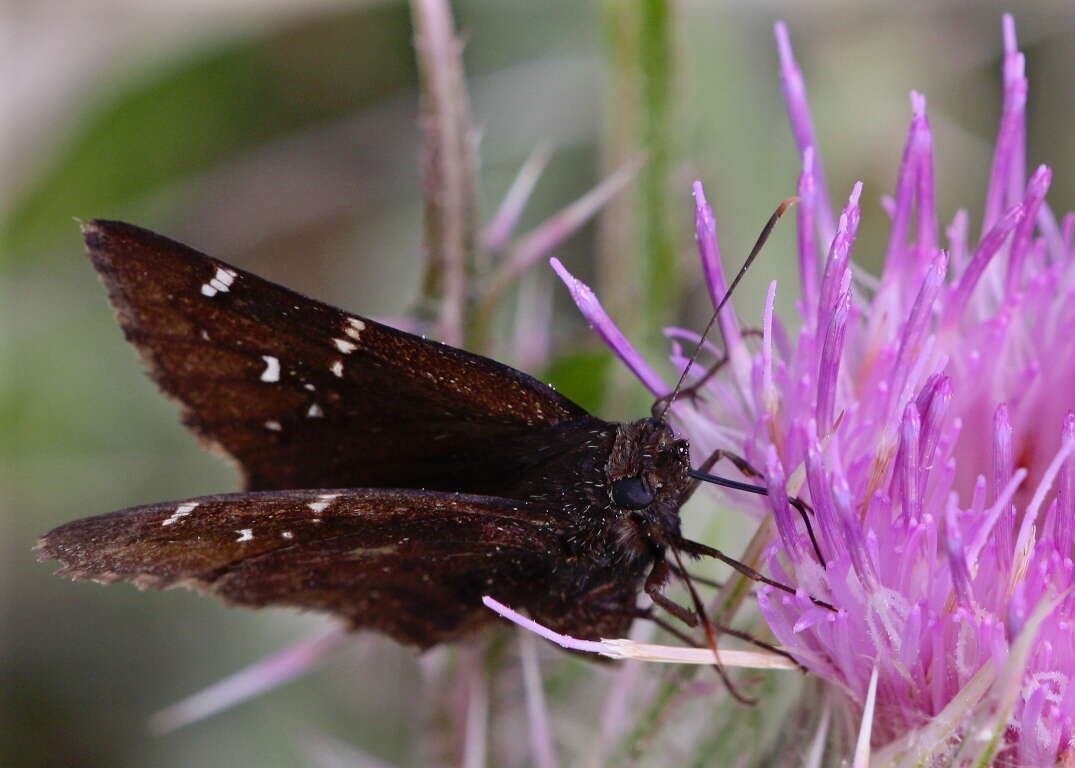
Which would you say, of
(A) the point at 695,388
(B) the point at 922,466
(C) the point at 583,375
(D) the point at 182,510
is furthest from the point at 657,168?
(D) the point at 182,510

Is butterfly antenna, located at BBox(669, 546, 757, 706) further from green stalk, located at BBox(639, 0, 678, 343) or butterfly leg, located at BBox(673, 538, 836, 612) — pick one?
green stalk, located at BBox(639, 0, 678, 343)

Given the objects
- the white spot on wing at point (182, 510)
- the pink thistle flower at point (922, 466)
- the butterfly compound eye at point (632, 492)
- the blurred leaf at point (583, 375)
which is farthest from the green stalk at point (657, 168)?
the white spot on wing at point (182, 510)

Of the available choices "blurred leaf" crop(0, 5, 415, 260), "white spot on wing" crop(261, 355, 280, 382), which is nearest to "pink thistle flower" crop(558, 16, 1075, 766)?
"white spot on wing" crop(261, 355, 280, 382)

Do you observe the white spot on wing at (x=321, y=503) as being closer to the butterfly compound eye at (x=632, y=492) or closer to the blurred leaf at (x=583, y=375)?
the butterfly compound eye at (x=632, y=492)

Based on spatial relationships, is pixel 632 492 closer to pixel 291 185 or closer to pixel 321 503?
pixel 321 503

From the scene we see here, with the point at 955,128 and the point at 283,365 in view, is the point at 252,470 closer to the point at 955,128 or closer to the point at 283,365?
the point at 283,365

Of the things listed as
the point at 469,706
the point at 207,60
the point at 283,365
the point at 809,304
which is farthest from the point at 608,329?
the point at 207,60

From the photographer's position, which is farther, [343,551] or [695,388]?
[695,388]
